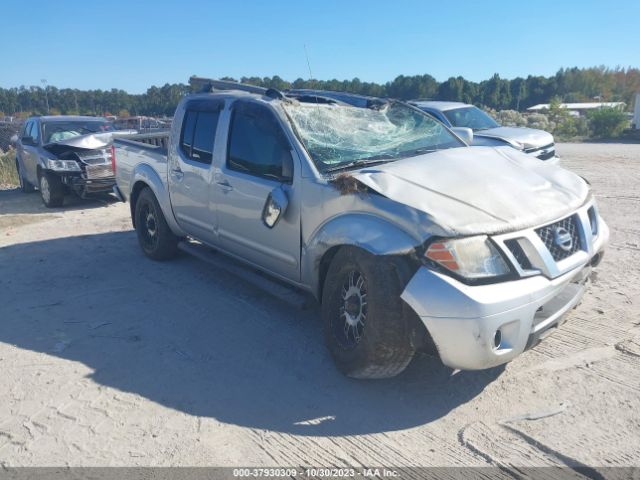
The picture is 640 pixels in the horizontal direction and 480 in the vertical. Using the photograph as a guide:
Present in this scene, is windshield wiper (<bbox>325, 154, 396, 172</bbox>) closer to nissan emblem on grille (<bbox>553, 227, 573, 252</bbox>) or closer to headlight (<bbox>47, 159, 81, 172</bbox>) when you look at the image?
nissan emblem on grille (<bbox>553, 227, 573, 252</bbox>)

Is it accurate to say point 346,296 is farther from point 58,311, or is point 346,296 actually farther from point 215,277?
point 58,311

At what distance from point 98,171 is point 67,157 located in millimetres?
799

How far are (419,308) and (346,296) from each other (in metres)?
0.70

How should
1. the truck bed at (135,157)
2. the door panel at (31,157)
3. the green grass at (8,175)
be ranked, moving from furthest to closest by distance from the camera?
the green grass at (8,175)
the door panel at (31,157)
the truck bed at (135,157)

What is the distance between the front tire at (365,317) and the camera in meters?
3.28

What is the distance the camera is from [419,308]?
307 centimetres

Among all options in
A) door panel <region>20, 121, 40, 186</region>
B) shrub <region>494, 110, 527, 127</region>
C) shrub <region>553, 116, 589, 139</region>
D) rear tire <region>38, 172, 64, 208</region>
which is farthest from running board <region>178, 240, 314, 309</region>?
shrub <region>494, 110, 527, 127</region>

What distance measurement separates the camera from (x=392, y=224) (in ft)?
11.0

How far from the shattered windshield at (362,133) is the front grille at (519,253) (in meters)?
1.33

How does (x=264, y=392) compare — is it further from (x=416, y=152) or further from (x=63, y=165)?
(x=63, y=165)

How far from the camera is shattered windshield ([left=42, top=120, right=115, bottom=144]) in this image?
11.4 meters

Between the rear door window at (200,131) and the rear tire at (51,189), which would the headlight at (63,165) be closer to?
the rear tire at (51,189)

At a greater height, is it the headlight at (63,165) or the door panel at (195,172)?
the door panel at (195,172)

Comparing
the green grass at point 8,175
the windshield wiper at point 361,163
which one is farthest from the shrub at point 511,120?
the windshield wiper at point 361,163
